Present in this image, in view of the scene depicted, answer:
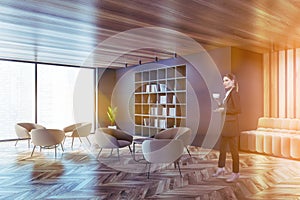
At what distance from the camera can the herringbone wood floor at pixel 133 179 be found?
145 inches

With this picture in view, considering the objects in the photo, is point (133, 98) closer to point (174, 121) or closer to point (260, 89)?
point (174, 121)

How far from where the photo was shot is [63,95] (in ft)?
32.2

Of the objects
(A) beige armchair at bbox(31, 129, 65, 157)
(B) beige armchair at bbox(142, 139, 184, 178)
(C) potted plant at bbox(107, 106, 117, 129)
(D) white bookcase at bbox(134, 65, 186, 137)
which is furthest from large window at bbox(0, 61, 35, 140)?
(B) beige armchair at bbox(142, 139, 184, 178)

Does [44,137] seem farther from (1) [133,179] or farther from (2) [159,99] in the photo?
(2) [159,99]

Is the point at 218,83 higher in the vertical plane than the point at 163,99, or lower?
higher

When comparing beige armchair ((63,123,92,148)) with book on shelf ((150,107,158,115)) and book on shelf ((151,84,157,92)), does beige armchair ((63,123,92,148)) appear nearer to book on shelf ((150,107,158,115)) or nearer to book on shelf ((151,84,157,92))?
book on shelf ((150,107,158,115))

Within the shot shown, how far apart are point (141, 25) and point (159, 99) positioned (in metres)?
4.16

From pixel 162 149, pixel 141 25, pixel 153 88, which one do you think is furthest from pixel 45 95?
pixel 162 149

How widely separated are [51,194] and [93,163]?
1828 mm

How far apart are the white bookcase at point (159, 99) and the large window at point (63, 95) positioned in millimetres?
2003

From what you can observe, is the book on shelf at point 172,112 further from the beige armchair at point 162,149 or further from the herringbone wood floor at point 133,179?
the beige armchair at point 162,149

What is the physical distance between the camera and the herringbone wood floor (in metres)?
3.69

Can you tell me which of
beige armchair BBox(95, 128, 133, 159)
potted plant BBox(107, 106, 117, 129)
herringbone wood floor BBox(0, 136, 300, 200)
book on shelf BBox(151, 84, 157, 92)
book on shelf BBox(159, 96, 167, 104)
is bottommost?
herringbone wood floor BBox(0, 136, 300, 200)

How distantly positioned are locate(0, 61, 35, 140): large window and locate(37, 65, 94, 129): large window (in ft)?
0.92
